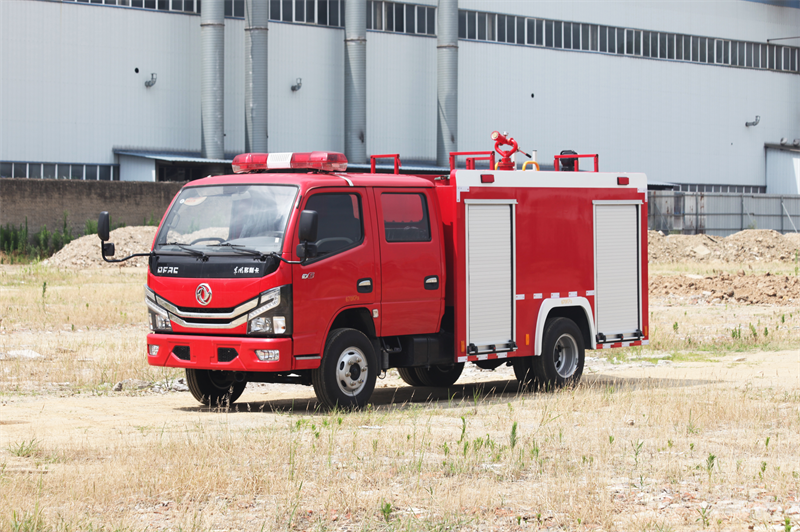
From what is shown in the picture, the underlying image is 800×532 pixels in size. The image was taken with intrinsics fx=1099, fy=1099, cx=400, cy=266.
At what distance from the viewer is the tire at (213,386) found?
12250mm

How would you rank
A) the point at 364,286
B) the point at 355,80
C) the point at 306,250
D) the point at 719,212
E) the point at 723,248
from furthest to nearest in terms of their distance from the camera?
1. the point at 719,212
2. the point at 355,80
3. the point at 723,248
4. the point at 364,286
5. the point at 306,250

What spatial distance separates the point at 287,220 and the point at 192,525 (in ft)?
15.9

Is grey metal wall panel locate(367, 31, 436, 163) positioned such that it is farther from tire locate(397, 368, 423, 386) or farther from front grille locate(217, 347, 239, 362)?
front grille locate(217, 347, 239, 362)

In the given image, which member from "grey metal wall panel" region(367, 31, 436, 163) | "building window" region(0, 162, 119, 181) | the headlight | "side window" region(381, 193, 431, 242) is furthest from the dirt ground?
"grey metal wall panel" region(367, 31, 436, 163)

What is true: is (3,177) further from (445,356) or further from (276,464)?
(276,464)

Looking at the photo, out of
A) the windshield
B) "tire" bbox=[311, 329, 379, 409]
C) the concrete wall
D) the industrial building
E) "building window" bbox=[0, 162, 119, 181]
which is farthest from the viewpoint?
the industrial building

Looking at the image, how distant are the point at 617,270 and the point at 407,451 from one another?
6039mm

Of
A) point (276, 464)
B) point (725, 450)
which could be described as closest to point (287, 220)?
point (276, 464)

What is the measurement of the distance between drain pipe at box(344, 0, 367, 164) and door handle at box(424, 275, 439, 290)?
39.1 metres

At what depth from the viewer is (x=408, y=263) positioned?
12.0 meters

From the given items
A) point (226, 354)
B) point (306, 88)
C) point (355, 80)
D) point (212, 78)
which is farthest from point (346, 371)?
point (306, 88)

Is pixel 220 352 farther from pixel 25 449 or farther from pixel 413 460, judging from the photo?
pixel 413 460

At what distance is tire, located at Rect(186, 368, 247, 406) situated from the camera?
12.2 metres

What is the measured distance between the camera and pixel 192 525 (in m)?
6.61
